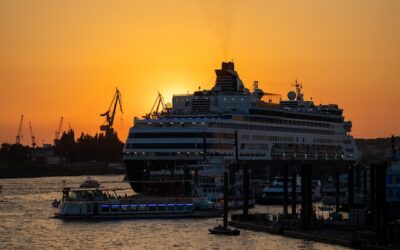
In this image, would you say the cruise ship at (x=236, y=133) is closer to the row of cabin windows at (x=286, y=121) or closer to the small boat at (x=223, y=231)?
the row of cabin windows at (x=286, y=121)

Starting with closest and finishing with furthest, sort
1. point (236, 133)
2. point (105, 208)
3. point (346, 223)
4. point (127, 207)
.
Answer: point (346, 223), point (105, 208), point (127, 207), point (236, 133)

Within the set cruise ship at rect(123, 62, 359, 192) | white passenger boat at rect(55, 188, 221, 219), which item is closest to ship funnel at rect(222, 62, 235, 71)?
cruise ship at rect(123, 62, 359, 192)

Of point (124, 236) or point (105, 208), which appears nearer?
point (124, 236)

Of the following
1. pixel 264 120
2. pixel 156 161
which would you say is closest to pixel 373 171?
pixel 156 161

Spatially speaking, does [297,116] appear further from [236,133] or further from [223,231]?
[223,231]

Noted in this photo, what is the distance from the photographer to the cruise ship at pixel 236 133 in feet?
398

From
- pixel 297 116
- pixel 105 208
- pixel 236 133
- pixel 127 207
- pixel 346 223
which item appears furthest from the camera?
pixel 297 116

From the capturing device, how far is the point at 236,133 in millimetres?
128875

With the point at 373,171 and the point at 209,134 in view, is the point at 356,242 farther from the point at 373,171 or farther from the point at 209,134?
the point at 209,134

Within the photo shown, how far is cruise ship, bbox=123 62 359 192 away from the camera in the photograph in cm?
12138

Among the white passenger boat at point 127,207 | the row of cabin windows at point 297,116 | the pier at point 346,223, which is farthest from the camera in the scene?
the row of cabin windows at point 297,116

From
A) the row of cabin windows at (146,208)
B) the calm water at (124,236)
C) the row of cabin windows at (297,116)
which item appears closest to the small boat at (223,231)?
the calm water at (124,236)

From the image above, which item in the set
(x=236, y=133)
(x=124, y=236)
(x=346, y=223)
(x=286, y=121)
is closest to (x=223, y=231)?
(x=124, y=236)

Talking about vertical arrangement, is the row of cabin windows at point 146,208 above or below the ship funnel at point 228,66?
below
